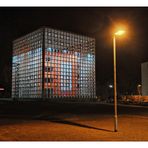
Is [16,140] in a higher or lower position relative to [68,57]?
lower

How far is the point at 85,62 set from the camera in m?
97.9

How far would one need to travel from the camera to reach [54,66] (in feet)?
290

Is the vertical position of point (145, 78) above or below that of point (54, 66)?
below

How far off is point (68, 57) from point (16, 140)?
80.4m

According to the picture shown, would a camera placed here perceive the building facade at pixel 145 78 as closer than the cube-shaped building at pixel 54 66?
Yes

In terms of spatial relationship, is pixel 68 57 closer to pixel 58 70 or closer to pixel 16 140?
pixel 58 70

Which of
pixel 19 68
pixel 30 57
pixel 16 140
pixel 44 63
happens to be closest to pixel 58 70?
pixel 44 63

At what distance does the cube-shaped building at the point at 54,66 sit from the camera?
86812 millimetres

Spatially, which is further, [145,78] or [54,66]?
[54,66]

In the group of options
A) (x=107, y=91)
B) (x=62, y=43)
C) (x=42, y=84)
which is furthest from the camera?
(x=107, y=91)

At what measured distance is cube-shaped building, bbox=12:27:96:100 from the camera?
86.8m

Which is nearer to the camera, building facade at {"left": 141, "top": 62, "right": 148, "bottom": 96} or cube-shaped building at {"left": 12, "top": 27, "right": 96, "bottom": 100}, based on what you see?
building facade at {"left": 141, "top": 62, "right": 148, "bottom": 96}
